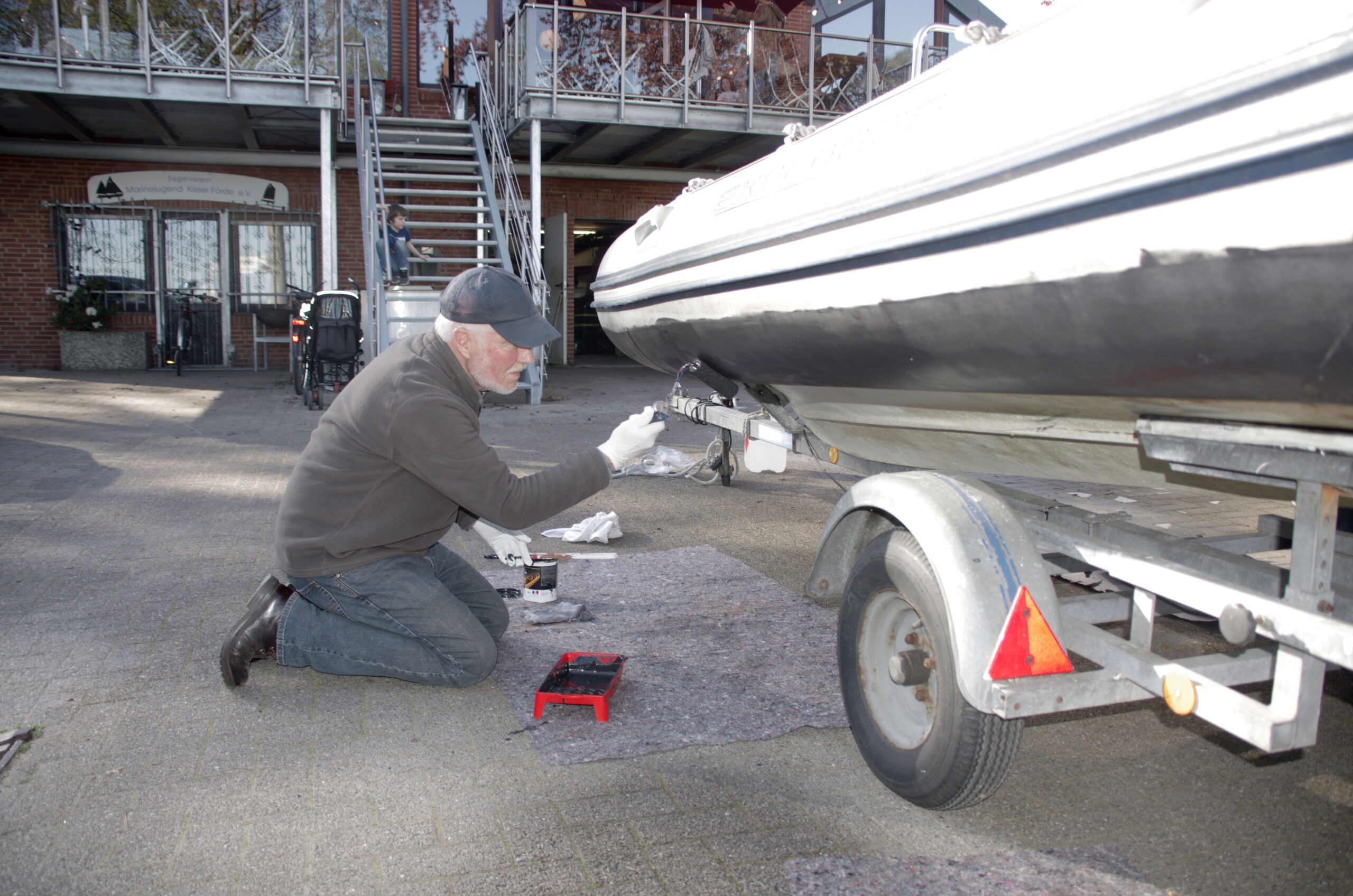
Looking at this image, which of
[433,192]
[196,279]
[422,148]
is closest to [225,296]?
[196,279]

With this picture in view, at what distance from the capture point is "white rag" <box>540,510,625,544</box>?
4875 mm

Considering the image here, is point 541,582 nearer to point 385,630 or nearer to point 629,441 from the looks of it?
point 385,630

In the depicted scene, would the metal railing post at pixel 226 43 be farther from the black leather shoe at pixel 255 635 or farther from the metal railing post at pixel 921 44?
the metal railing post at pixel 921 44

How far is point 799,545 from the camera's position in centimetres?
486

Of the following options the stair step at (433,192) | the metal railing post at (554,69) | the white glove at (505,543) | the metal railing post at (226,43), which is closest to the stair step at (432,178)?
the stair step at (433,192)

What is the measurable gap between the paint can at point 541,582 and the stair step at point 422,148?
981 centimetres

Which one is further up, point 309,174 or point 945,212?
point 309,174

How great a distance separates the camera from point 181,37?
35.6 ft

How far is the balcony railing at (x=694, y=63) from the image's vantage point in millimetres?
11172

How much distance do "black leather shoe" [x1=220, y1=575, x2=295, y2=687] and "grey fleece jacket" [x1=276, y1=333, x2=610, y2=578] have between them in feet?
0.40

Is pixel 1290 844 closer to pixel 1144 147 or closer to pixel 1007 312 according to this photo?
pixel 1007 312

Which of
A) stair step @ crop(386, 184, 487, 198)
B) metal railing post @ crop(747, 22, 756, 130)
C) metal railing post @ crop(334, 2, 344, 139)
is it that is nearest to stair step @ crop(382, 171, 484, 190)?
stair step @ crop(386, 184, 487, 198)

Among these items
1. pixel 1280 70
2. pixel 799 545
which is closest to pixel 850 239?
pixel 1280 70

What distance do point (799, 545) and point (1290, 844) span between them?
281 cm
